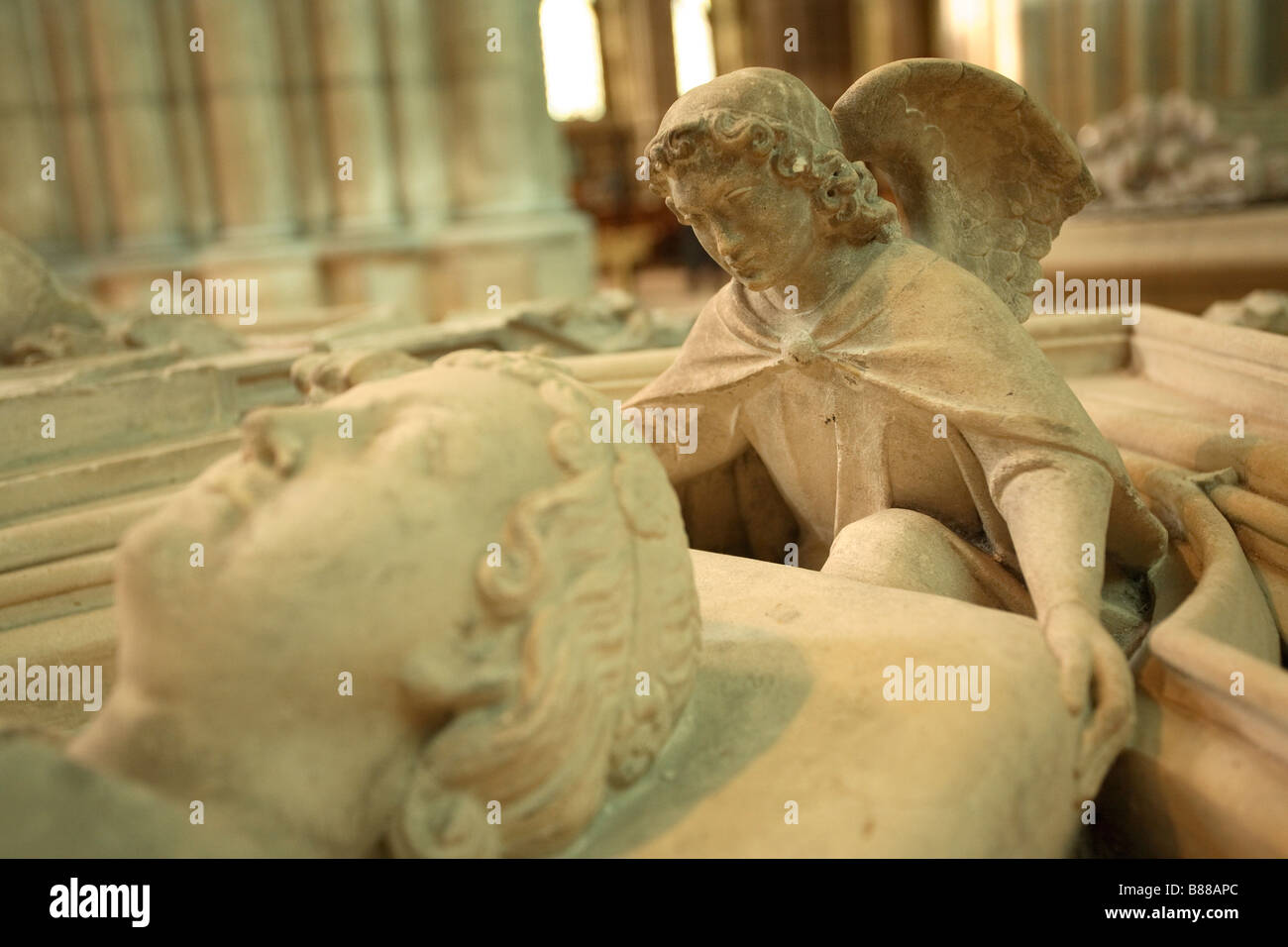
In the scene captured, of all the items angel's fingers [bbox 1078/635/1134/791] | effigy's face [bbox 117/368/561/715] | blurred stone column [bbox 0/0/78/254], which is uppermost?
blurred stone column [bbox 0/0/78/254]

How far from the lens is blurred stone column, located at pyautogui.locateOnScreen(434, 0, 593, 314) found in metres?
6.83

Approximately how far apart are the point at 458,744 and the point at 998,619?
77cm

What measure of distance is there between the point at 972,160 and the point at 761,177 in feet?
1.99

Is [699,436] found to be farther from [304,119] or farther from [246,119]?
[304,119]

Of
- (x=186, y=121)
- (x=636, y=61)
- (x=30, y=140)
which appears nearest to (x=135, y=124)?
(x=186, y=121)

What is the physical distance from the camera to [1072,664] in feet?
4.70

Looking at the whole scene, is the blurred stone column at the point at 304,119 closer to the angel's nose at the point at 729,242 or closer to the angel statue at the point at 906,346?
the angel statue at the point at 906,346

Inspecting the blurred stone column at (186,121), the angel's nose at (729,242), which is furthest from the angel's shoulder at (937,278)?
the blurred stone column at (186,121)

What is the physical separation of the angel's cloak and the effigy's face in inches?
35.3

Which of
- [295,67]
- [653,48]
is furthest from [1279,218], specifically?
[653,48]

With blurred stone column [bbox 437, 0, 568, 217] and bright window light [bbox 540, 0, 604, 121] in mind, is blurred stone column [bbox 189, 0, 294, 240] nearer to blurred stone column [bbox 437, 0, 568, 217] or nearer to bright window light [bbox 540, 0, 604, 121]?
blurred stone column [bbox 437, 0, 568, 217]

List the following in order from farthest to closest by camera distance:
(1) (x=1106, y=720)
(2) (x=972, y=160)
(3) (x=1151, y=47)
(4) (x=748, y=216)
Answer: (3) (x=1151, y=47) → (2) (x=972, y=160) → (4) (x=748, y=216) → (1) (x=1106, y=720)

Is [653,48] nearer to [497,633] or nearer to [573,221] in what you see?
[573,221]

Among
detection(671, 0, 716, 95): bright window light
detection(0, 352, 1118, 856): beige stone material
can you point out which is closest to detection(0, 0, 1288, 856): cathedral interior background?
detection(0, 352, 1118, 856): beige stone material
